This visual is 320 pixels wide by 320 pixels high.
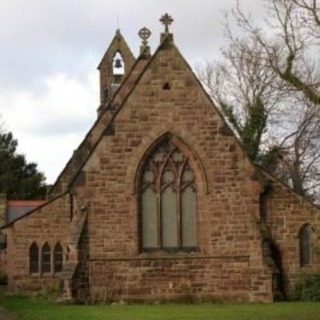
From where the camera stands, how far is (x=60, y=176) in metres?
37.2

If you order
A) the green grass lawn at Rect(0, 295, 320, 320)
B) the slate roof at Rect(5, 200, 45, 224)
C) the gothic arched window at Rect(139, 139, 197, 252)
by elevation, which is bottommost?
the green grass lawn at Rect(0, 295, 320, 320)

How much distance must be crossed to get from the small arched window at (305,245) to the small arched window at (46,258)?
996 centimetres

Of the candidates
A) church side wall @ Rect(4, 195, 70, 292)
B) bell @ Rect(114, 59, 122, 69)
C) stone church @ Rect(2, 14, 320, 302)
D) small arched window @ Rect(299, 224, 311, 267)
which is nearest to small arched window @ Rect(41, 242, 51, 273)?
church side wall @ Rect(4, 195, 70, 292)

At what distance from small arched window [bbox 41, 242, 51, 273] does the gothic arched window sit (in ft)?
22.6

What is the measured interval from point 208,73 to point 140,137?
23.9 meters

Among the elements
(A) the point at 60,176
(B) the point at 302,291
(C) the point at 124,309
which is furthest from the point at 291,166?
(C) the point at 124,309

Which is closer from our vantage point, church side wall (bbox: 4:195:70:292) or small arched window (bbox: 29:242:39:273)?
church side wall (bbox: 4:195:70:292)

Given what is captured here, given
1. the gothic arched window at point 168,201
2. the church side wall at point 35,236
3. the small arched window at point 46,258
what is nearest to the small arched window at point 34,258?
the church side wall at point 35,236

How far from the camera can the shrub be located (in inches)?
1160

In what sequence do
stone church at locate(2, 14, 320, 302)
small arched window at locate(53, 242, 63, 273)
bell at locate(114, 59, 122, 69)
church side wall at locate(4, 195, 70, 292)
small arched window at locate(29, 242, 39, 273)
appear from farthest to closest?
bell at locate(114, 59, 122, 69) < small arched window at locate(53, 242, 63, 273) < small arched window at locate(29, 242, 39, 273) < church side wall at locate(4, 195, 70, 292) < stone church at locate(2, 14, 320, 302)

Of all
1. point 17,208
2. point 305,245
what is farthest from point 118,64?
point 305,245

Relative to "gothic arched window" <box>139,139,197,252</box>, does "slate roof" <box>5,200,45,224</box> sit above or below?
above

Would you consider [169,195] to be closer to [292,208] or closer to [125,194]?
[125,194]

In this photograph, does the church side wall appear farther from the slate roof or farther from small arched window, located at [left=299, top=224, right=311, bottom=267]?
the slate roof
